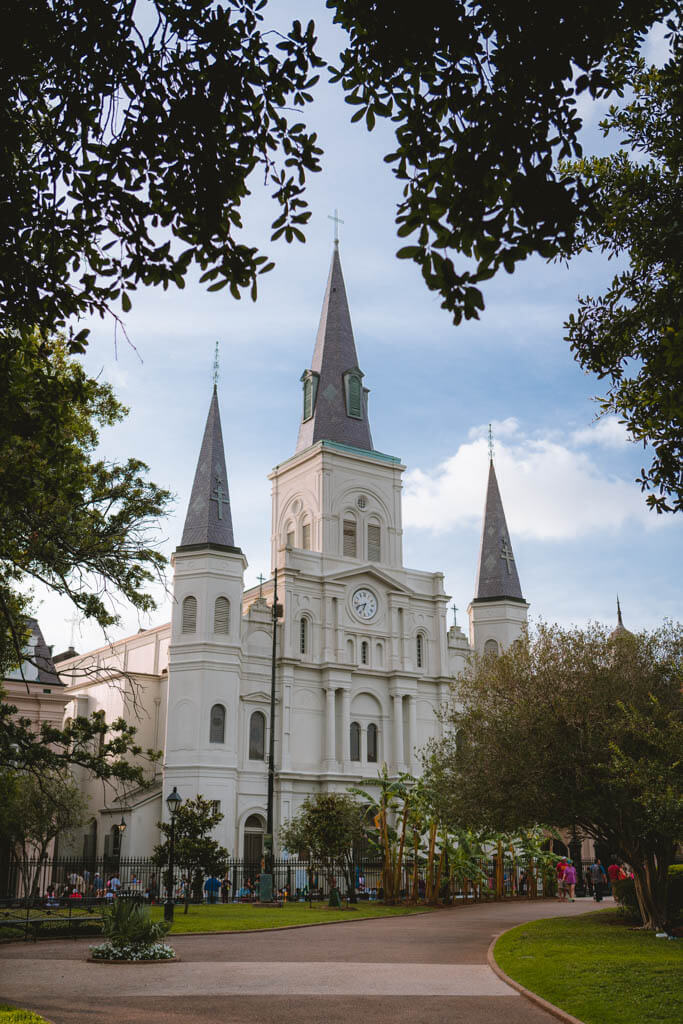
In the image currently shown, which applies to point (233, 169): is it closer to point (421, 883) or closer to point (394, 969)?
point (394, 969)

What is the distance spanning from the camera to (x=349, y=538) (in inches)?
2121

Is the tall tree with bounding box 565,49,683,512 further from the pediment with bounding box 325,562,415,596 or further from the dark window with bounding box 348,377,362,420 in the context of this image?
the dark window with bounding box 348,377,362,420

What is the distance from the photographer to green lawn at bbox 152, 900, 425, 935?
76.6 ft

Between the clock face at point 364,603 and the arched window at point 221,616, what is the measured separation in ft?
25.9

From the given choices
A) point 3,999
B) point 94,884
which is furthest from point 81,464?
point 94,884

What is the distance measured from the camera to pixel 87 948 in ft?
62.5

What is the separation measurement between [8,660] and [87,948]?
6418 mm

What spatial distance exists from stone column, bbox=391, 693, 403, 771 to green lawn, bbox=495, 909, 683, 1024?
98.6 feet

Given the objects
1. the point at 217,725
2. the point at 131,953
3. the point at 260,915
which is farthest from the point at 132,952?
the point at 217,725

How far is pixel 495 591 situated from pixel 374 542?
819 centimetres

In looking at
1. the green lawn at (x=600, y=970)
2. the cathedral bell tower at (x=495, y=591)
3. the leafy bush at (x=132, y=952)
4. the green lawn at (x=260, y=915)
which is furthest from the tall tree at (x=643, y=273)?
the cathedral bell tower at (x=495, y=591)

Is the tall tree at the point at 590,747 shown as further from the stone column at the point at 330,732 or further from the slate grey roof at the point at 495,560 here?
the slate grey roof at the point at 495,560

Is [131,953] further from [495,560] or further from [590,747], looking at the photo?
[495,560]

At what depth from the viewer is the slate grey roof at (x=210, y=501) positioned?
48.1m
